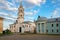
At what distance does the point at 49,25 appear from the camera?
73.9 meters

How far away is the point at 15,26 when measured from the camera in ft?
350

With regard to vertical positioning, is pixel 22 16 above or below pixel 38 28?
above

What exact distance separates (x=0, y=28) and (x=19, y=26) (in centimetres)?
4856

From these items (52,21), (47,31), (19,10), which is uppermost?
(19,10)

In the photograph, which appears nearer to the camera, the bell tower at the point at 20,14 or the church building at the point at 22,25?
the church building at the point at 22,25

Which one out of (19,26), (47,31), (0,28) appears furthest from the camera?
(19,26)

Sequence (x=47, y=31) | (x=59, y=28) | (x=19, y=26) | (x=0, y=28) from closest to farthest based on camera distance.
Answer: (x=0, y=28) → (x=59, y=28) → (x=47, y=31) → (x=19, y=26)

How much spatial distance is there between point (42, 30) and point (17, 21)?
35.2 meters

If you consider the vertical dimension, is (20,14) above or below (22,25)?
above

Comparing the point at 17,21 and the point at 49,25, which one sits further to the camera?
the point at 17,21

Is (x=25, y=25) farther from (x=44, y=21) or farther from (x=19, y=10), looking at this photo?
(x=44, y=21)

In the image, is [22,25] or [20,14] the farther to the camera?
[22,25]

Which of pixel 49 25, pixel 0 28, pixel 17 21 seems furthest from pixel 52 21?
pixel 17 21

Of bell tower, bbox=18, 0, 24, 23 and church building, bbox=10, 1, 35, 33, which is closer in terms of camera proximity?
church building, bbox=10, 1, 35, 33
